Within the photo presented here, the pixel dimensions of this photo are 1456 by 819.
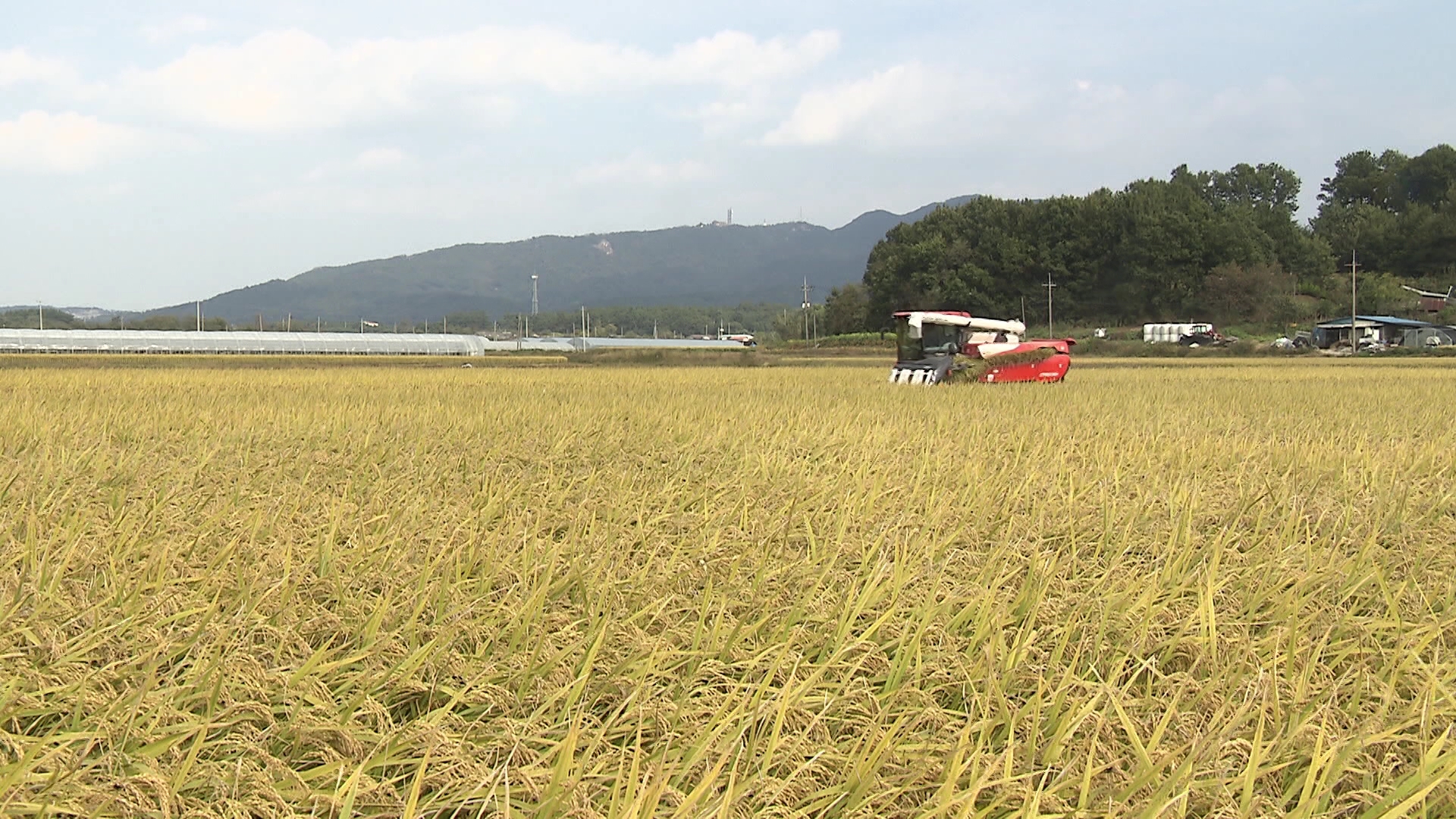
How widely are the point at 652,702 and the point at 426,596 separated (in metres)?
0.85

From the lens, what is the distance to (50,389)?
13.1m

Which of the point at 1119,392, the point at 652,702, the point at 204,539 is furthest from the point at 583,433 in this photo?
the point at 1119,392

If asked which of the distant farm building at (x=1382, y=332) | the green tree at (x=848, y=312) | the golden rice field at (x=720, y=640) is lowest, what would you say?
the golden rice field at (x=720, y=640)

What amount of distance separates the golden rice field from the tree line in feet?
227

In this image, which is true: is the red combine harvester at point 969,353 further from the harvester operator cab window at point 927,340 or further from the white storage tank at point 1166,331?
the white storage tank at point 1166,331

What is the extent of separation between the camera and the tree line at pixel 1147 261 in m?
67.6

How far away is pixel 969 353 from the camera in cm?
1755

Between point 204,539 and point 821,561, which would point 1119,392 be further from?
point 204,539

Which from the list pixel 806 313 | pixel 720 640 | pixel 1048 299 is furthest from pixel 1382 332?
pixel 720 640

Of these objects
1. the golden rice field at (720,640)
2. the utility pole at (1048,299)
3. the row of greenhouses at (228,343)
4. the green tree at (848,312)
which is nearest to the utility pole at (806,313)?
the green tree at (848,312)

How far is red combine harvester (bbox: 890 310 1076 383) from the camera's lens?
1727 centimetres

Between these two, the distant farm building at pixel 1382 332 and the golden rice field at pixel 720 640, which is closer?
the golden rice field at pixel 720 640

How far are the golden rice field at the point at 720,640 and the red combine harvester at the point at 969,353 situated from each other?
1120cm

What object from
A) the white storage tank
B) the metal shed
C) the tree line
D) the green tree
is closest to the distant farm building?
the metal shed
